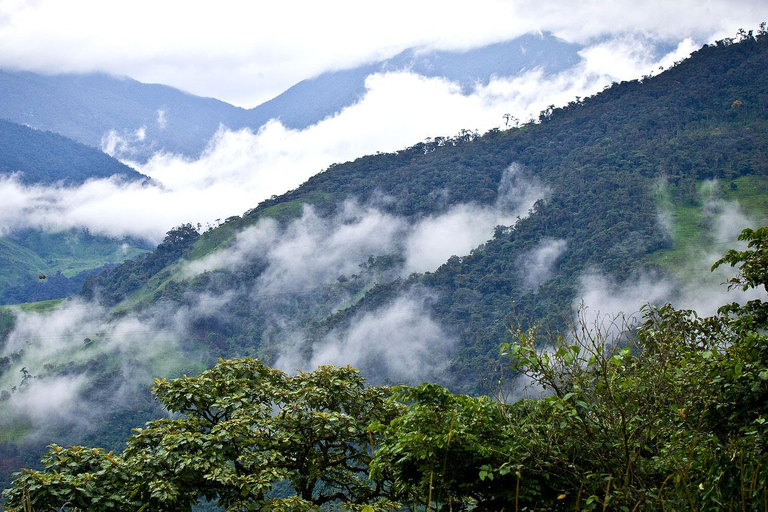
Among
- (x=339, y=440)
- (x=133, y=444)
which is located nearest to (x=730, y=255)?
(x=339, y=440)

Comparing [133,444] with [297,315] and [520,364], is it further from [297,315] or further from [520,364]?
[297,315]

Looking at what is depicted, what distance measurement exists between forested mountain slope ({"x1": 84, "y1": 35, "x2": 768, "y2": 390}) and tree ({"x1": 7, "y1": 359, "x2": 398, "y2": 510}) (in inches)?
2744

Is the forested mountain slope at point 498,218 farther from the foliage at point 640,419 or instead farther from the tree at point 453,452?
the foliage at point 640,419

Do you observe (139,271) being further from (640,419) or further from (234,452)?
(640,419)

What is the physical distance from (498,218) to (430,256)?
51.5 feet

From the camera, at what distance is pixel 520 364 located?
5.69 m

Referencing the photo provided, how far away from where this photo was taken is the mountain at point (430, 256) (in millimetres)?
86750

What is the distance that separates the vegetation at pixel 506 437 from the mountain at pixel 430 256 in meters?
64.4

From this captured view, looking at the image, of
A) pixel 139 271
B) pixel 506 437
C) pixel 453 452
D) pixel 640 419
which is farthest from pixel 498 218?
pixel 640 419

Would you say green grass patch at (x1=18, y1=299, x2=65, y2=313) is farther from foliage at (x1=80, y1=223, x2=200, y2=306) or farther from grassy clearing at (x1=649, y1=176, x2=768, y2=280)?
grassy clearing at (x1=649, y1=176, x2=768, y2=280)

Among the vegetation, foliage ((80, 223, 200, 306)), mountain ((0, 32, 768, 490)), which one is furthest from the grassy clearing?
foliage ((80, 223, 200, 306))

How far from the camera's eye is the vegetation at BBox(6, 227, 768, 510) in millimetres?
5344

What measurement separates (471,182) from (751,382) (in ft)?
405

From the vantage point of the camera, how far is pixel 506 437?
6.98 meters
